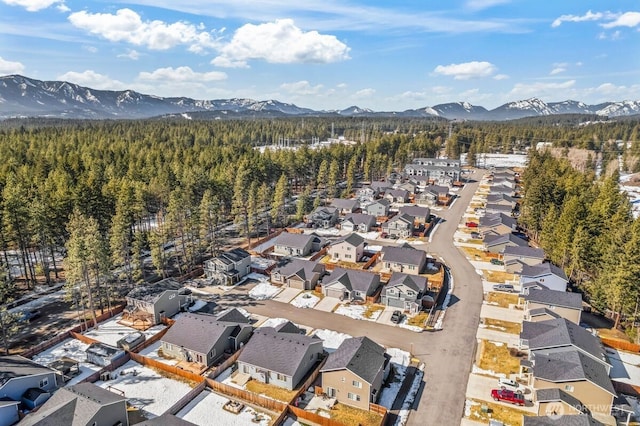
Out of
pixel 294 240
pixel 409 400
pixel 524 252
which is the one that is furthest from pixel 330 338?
pixel 524 252

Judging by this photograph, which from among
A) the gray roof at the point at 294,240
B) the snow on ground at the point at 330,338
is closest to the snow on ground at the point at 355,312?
the snow on ground at the point at 330,338

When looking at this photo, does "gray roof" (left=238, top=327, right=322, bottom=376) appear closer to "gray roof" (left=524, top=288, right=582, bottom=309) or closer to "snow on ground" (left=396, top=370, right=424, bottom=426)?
"snow on ground" (left=396, top=370, right=424, bottom=426)

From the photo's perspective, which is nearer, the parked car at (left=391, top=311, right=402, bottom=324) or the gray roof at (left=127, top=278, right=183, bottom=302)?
the gray roof at (left=127, top=278, right=183, bottom=302)

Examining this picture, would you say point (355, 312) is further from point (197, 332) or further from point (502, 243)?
point (502, 243)

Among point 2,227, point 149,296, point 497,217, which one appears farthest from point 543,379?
point 2,227

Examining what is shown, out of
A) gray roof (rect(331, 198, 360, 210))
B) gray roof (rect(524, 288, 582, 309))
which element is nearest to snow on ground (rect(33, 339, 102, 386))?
gray roof (rect(524, 288, 582, 309))

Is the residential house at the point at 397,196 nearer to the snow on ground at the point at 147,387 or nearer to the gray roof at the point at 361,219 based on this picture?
the gray roof at the point at 361,219

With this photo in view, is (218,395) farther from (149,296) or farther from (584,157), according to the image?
(584,157)
